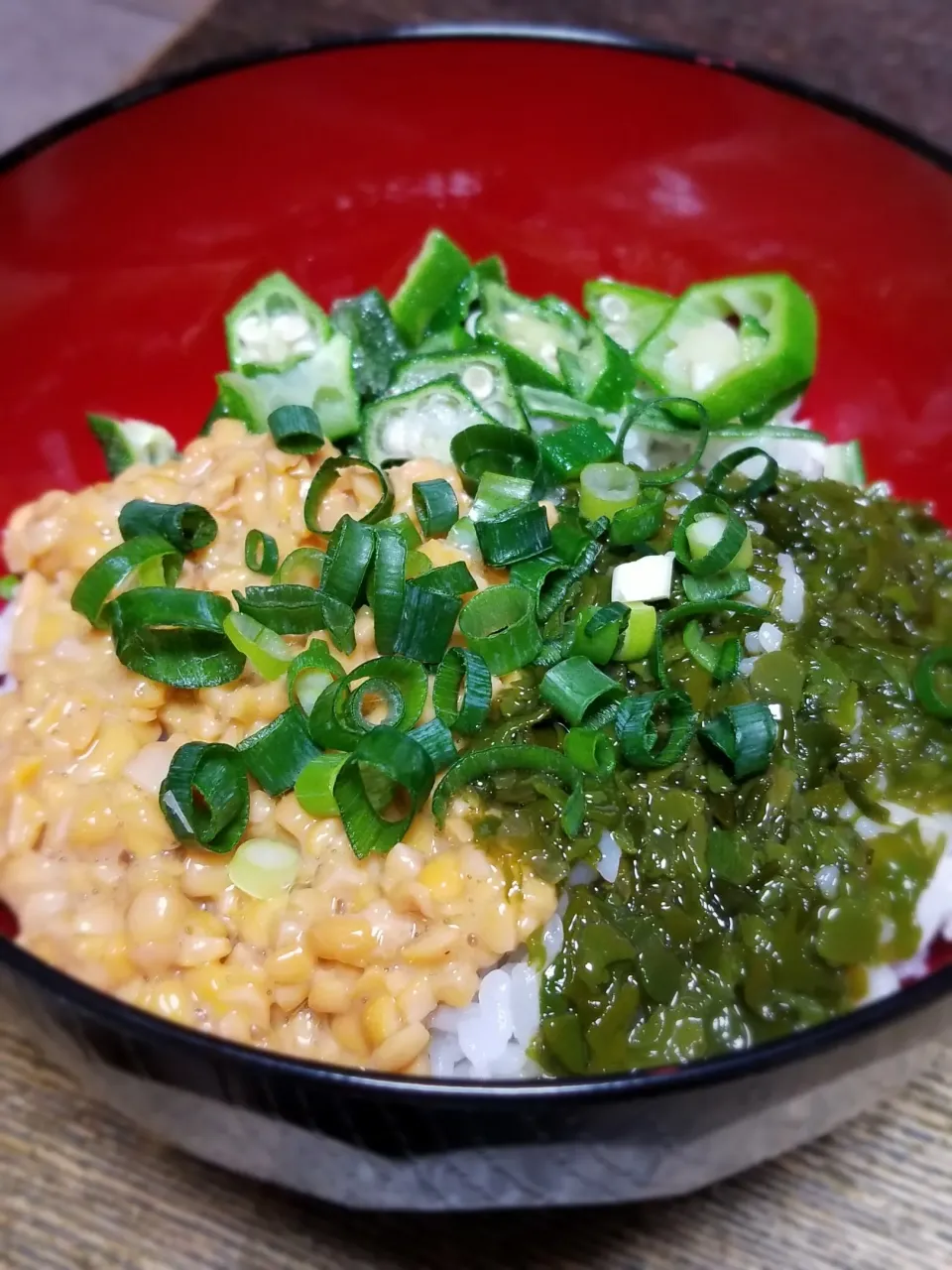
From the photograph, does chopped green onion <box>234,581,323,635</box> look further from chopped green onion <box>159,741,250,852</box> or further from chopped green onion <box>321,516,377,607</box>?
chopped green onion <box>159,741,250,852</box>

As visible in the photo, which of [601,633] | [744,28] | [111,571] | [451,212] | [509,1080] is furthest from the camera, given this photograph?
[744,28]

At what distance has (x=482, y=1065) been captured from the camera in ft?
5.13

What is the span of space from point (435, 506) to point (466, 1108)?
3.40 ft

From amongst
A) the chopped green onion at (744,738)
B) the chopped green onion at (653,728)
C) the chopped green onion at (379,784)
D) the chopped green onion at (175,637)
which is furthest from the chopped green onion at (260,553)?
the chopped green onion at (744,738)

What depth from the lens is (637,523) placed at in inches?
72.1

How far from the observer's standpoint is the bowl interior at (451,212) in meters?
2.20

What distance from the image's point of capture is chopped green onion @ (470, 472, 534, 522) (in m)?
1.91

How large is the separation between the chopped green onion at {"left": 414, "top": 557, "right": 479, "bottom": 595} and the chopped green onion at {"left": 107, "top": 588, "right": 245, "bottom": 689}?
32 centimetres

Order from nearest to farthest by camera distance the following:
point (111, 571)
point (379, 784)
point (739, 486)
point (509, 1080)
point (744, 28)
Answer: point (509, 1080), point (379, 784), point (111, 571), point (739, 486), point (744, 28)

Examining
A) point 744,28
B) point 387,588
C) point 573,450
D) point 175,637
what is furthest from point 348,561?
point 744,28

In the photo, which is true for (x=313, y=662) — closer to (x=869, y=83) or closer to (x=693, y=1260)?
(x=693, y=1260)

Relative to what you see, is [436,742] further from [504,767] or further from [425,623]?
[425,623]

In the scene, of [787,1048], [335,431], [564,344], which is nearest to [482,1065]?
[787,1048]

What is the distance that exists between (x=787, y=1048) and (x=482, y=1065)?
574 millimetres
